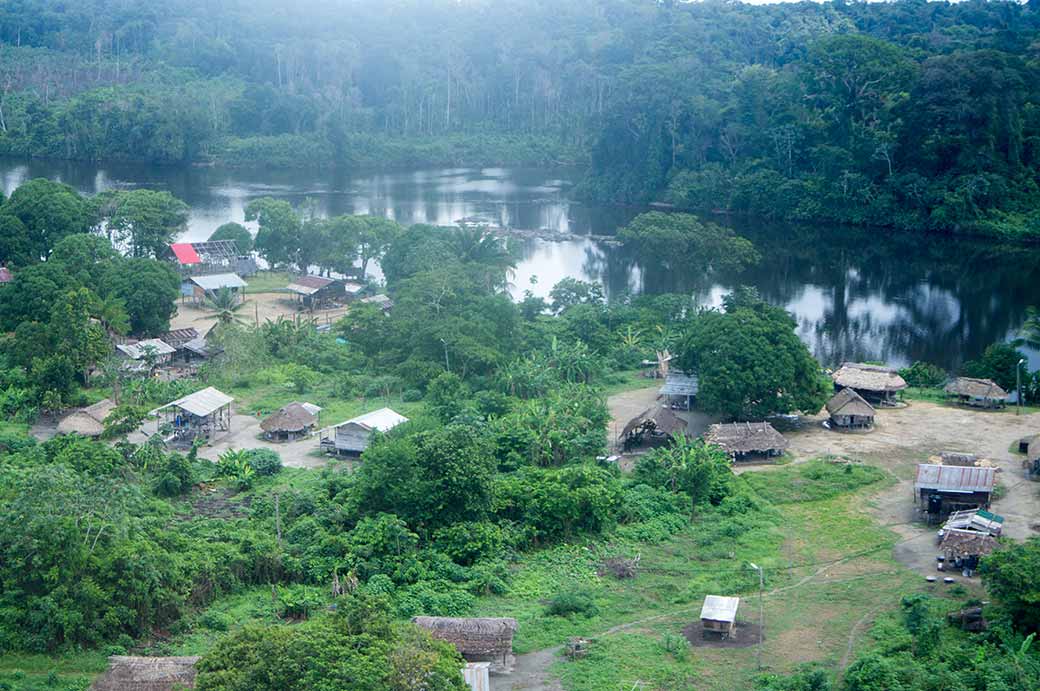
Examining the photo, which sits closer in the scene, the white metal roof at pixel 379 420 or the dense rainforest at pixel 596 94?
the white metal roof at pixel 379 420

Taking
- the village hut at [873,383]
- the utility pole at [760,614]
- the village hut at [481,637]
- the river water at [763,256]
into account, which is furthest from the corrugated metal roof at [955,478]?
the river water at [763,256]

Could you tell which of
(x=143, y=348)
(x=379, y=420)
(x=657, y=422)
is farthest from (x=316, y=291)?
(x=657, y=422)

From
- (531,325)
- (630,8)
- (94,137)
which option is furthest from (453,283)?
(630,8)

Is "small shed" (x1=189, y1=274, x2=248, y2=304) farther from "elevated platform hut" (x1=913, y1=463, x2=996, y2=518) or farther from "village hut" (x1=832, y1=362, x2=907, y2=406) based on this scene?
"elevated platform hut" (x1=913, y1=463, x2=996, y2=518)

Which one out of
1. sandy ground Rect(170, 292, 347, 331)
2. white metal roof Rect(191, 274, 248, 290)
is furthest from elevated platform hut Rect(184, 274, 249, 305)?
sandy ground Rect(170, 292, 347, 331)

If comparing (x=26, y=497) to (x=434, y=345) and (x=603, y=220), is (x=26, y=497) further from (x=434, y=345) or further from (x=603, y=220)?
(x=603, y=220)

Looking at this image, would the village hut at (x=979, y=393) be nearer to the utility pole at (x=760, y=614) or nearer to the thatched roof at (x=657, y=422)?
the thatched roof at (x=657, y=422)
